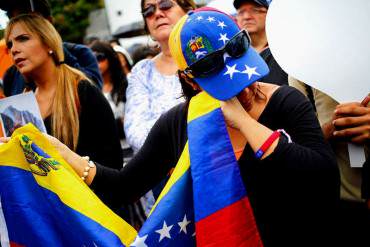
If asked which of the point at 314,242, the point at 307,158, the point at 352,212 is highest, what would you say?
the point at 307,158

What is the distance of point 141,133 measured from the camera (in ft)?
9.24

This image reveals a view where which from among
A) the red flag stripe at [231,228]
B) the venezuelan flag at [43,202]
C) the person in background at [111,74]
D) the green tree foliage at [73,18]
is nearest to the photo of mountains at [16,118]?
the venezuelan flag at [43,202]

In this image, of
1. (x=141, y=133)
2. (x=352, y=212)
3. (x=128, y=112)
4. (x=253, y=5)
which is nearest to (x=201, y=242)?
(x=352, y=212)

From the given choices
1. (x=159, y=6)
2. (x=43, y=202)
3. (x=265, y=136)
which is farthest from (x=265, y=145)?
(x=159, y=6)

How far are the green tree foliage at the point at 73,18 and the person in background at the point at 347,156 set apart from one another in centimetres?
2492

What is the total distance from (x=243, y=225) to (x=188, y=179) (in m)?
0.27

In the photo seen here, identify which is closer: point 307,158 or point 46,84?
point 307,158

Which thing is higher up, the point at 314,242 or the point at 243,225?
the point at 243,225

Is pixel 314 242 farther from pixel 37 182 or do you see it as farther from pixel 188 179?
pixel 37 182

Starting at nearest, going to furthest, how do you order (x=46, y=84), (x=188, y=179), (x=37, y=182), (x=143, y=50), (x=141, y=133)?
(x=188, y=179) < (x=37, y=182) < (x=141, y=133) < (x=46, y=84) < (x=143, y=50)

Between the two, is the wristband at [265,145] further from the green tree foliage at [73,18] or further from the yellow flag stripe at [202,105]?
the green tree foliage at [73,18]

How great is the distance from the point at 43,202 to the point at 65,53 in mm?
2030

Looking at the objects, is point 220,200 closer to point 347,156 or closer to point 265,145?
point 265,145

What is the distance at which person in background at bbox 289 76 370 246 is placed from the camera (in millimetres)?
1854
